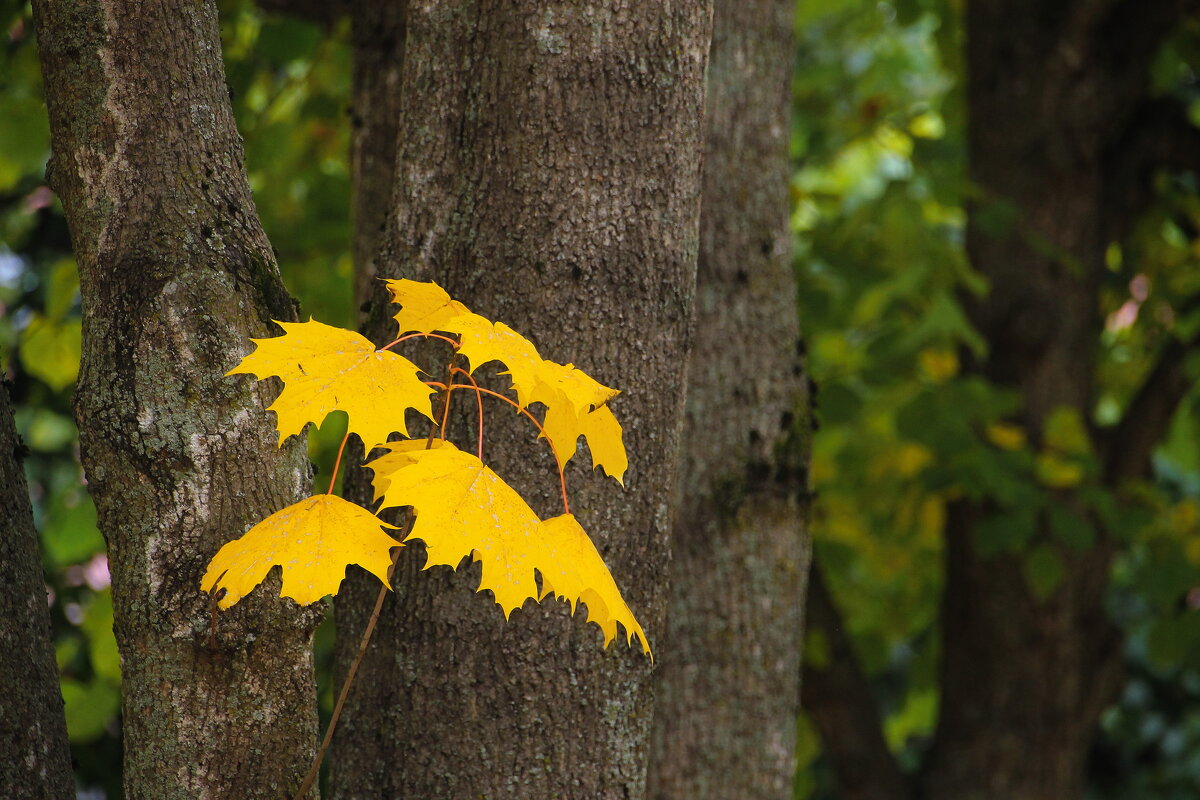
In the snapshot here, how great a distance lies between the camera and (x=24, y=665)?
1.20 metres

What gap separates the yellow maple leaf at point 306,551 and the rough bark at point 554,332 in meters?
0.33

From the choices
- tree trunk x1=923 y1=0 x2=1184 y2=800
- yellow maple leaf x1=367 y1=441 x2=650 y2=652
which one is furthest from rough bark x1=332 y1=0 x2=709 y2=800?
tree trunk x1=923 y1=0 x2=1184 y2=800

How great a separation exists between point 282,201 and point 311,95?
37 cm

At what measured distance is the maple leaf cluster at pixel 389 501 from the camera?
3.27 ft

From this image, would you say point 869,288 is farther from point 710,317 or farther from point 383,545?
point 383,545

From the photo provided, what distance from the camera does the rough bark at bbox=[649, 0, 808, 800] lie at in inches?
81.6

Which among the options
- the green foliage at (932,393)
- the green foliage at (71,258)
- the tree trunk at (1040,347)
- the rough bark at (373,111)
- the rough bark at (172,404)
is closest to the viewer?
the rough bark at (172,404)

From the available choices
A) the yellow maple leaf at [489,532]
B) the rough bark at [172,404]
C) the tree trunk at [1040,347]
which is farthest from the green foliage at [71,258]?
the tree trunk at [1040,347]

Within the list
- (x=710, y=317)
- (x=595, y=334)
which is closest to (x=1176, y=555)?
(x=710, y=317)

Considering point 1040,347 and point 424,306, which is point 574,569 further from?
point 1040,347

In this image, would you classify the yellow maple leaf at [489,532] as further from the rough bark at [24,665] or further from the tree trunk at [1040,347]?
the tree trunk at [1040,347]

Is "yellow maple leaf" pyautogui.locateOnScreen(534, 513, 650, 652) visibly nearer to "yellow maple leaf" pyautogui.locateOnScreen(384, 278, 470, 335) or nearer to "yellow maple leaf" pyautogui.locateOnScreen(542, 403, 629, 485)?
"yellow maple leaf" pyautogui.locateOnScreen(542, 403, 629, 485)

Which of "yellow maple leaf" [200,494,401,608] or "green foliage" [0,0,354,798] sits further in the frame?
"green foliage" [0,0,354,798]

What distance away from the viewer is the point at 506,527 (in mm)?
1036
